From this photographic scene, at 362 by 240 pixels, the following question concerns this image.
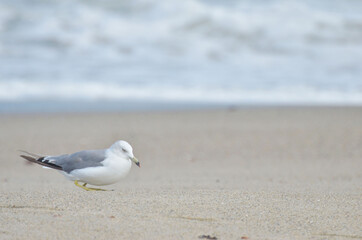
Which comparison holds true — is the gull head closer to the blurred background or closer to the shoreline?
the shoreline

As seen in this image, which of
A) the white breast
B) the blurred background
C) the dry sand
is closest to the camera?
the dry sand

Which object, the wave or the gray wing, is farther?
the wave

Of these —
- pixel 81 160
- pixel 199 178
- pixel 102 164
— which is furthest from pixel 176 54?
pixel 102 164

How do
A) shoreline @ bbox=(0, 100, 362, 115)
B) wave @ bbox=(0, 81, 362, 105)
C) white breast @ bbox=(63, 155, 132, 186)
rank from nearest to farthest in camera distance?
white breast @ bbox=(63, 155, 132, 186), shoreline @ bbox=(0, 100, 362, 115), wave @ bbox=(0, 81, 362, 105)

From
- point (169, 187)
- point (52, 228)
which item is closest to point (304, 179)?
point (169, 187)

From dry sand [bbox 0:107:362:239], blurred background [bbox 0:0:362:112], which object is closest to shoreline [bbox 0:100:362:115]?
blurred background [bbox 0:0:362:112]

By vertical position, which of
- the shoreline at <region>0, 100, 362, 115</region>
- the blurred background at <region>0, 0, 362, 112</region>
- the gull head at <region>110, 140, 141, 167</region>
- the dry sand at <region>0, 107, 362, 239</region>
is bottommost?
the dry sand at <region>0, 107, 362, 239</region>

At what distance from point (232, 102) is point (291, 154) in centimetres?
428

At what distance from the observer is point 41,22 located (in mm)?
17594

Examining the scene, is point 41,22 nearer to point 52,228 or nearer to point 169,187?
point 169,187

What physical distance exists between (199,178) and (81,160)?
5.99 feet

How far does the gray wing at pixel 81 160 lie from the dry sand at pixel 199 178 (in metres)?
0.20

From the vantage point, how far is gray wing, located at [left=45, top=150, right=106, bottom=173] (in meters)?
4.07

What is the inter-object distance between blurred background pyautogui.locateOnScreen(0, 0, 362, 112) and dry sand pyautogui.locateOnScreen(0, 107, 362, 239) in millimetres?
1818
